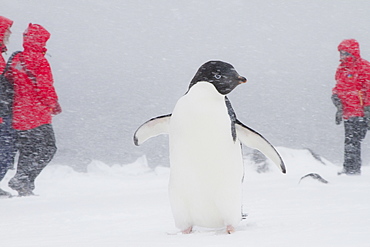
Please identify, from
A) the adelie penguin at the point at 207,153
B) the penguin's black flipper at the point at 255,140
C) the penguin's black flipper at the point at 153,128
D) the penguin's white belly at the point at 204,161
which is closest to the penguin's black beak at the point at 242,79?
the adelie penguin at the point at 207,153

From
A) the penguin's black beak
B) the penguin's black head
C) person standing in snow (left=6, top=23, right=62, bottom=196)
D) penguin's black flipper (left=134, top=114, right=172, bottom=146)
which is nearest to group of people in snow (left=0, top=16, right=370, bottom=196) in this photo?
person standing in snow (left=6, top=23, right=62, bottom=196)

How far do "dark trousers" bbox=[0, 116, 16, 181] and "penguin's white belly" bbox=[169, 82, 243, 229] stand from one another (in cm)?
295

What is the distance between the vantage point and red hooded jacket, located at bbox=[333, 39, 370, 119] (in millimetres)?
6227

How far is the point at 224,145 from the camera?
240 cm

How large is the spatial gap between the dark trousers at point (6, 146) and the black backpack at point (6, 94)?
70mm

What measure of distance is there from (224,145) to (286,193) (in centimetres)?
238

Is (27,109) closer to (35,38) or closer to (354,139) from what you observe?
(35,38)

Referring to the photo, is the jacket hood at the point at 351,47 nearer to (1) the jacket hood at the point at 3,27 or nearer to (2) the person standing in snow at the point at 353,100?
(2) the person standing in snow at the point at 353,100

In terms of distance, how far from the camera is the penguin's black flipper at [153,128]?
8.89 ft

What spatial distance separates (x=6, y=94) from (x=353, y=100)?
12.4 ft

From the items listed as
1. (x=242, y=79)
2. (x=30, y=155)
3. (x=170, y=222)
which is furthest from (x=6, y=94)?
(x=242, y=79)

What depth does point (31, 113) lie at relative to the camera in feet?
16.8

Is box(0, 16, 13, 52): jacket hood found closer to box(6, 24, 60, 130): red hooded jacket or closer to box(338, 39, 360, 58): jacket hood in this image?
box(6, 24, 60, 130): red hooded jacket

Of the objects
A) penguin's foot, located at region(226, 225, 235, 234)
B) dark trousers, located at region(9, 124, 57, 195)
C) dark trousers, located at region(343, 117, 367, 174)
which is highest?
penguin's foot, located at region(226, 225, 235, 234)
